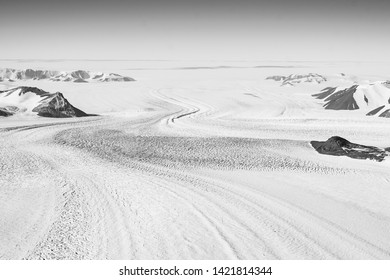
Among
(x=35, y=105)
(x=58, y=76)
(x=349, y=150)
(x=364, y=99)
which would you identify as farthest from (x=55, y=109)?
(x=58, y=76)

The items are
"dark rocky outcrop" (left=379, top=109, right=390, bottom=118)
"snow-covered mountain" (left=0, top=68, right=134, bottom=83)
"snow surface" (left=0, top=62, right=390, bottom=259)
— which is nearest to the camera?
"snow surface" (left=0, top=62, right=390, bottom=259)

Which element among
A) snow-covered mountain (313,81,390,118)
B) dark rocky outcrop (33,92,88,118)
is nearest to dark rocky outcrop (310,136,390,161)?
dark rocky outcrop (33,92,88,118)

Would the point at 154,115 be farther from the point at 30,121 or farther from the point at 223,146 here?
the point at 223,146

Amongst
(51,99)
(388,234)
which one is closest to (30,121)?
(51,99)

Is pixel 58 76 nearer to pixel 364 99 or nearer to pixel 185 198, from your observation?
pixel 364 99

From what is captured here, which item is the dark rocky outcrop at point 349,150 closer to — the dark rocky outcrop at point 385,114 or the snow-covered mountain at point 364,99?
the dark rocky outcrop at point 385,114

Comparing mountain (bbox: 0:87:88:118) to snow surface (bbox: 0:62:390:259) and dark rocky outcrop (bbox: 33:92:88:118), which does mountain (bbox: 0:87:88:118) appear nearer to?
dark rocky outcrop (bbox: 33:92:88:118)
